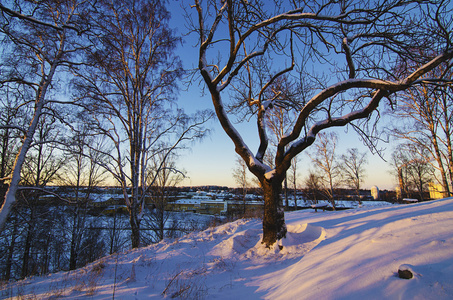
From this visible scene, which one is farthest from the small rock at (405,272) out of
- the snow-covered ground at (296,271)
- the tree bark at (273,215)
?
the tree bark at (273,215)

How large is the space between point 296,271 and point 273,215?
1831 millimetres

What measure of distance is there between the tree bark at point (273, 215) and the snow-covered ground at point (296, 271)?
0.79 ft

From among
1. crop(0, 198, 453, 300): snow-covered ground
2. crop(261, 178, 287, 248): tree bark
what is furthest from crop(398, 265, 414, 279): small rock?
crop(261, 178, 287, 248): tree bark

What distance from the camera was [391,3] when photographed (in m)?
4.13

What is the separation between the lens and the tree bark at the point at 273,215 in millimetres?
5121

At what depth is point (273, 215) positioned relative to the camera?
519 centimetres

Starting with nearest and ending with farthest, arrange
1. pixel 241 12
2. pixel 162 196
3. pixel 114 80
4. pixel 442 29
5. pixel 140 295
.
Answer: pixel 140 295 < pixel 442 29 < pixel 241 12 < pixel 114 80 < pixel 162 196

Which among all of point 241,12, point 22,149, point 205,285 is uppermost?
point 241,12

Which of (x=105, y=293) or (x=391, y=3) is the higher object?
(x=391, y=3)

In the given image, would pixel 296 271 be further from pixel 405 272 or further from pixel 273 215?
pixel 273 215

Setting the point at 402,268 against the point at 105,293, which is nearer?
the point at 402,268

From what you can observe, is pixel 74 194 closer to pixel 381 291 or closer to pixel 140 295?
pixel 140 295

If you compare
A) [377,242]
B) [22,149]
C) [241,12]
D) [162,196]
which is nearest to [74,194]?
[162,196]

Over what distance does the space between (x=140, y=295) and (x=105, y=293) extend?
56 centimetres
